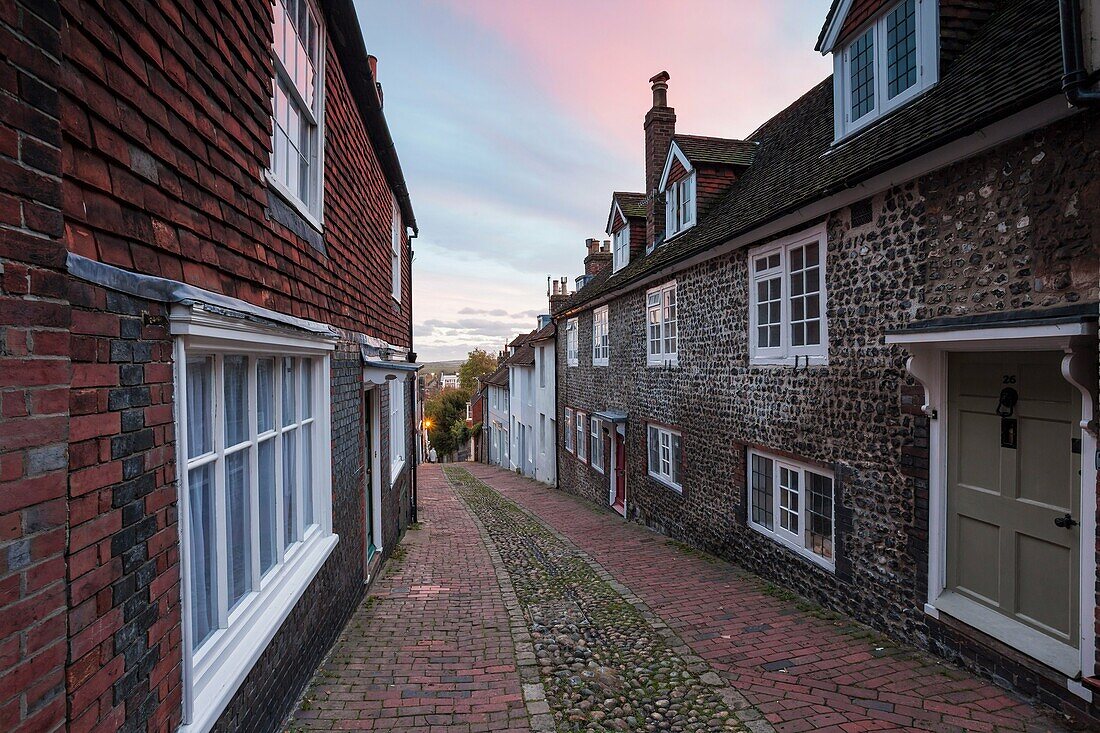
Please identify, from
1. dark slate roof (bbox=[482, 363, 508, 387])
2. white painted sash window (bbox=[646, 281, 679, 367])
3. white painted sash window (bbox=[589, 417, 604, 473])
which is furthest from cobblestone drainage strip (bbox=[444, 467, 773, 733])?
dark slate roof (bbox=[482, 363, 508, 387])

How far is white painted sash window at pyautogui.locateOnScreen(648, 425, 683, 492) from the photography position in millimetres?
11805

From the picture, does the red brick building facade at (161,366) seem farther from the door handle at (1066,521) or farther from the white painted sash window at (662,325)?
the white painted sash window at (662,325)

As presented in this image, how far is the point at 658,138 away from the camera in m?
15.0

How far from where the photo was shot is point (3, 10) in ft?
5.34

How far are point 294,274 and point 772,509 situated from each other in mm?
7088

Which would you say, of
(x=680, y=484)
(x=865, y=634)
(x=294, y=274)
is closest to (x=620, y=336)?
(x=680, y=484)

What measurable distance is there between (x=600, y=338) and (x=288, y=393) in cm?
1302

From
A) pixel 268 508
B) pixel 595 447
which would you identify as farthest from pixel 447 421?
pixel 268 508

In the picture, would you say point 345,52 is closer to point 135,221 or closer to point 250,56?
point 250,56

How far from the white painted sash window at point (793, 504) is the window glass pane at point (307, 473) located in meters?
5.87

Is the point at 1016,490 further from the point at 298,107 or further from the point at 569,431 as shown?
the point at 569,431

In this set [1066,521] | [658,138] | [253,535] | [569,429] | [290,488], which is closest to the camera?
[253,535]

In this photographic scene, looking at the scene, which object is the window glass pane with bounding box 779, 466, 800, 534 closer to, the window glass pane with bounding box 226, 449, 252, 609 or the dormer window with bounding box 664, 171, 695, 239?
the dormer window with bounding box 664, 171, 695, 239

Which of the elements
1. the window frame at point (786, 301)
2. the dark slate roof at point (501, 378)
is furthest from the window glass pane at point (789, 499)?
the dark slate roof at point (501, 378)
